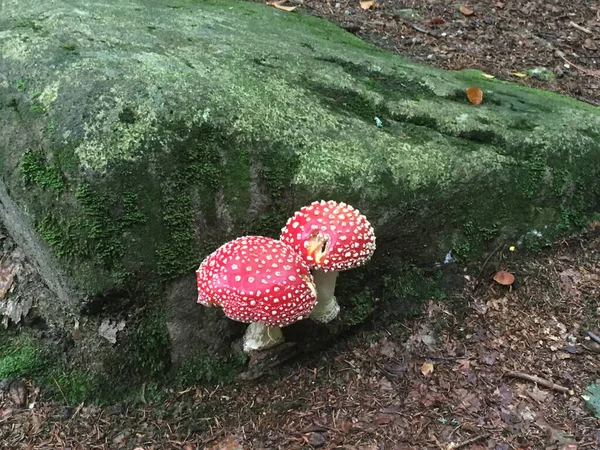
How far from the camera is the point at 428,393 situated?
3.13 meters

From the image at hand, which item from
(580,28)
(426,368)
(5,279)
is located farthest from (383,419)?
(580,28)

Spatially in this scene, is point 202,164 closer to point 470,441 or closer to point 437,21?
point 470,441

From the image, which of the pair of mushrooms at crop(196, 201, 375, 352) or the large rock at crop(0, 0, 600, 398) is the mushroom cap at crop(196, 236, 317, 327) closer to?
the pair of mushrooms at crop(196, 201, 375, 352)

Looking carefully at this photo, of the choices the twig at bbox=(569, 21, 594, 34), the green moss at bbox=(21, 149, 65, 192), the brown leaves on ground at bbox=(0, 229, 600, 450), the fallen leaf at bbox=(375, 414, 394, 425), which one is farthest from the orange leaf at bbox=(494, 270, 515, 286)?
the twig at bbox=(569, 21, 594, 34)

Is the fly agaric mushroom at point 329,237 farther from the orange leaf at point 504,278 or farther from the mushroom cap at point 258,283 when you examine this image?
the orange leaf at point 504,278

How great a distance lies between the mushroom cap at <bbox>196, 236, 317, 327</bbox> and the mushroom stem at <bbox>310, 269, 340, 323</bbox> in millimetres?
389

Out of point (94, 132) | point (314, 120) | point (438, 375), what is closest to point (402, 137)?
point (314, 120)

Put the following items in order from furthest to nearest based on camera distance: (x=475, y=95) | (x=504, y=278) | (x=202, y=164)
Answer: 1. (x=475, y=95)
2. (x=504, y=278)
3. (x=202, y=164)

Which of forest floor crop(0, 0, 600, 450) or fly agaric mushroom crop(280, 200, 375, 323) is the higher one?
fly agaric mushroom crop(280, 200, 375, 323)

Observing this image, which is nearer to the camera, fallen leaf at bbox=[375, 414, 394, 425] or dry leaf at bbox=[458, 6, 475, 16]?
fallen leaf at bbox=[375, 414, 394, 425]

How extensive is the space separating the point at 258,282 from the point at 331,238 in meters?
0.46

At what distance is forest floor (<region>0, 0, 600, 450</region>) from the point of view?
291 centimetres

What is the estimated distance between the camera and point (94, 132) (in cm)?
274

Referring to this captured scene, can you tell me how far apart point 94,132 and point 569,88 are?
17.4 ft
